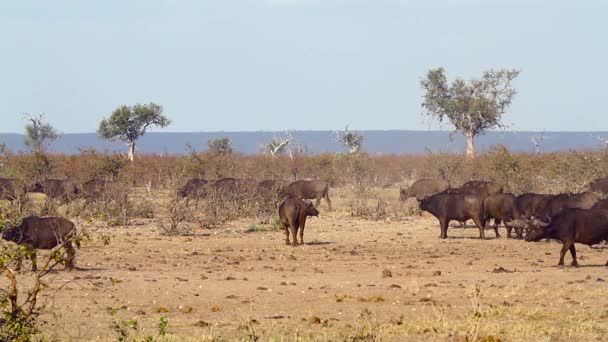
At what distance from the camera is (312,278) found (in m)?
15.8

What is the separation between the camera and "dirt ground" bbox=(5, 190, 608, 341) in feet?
36.3

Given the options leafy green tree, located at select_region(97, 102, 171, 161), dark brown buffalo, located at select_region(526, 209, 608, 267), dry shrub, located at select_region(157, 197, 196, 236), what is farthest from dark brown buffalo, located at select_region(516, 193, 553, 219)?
leafy green tree, located at select_region(97, 102, 171, 161)

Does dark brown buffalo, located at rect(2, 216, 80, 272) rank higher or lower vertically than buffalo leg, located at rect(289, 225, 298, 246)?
higher

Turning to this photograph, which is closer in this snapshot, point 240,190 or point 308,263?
point 308,263

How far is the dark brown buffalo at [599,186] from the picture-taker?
26670 mm

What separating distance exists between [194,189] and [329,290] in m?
14.7

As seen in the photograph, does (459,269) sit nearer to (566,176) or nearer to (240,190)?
(240,190)

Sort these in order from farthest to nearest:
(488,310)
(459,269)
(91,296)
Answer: (459,269) < (91,296) < (488,310)

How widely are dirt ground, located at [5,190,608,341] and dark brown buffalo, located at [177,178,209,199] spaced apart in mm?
4753

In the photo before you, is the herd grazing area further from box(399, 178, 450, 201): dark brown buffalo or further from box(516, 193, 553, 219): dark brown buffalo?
box(399, 178, 450, 201): dark brown buffalo

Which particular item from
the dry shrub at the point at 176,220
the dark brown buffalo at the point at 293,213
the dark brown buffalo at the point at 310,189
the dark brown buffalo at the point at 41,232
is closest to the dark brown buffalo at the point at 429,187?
the dark brown buffalo at the point at 310,189

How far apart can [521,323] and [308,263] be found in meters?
6.84

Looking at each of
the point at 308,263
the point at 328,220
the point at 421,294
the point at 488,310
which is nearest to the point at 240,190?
the point at 328,220

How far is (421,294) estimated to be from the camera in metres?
14.0
